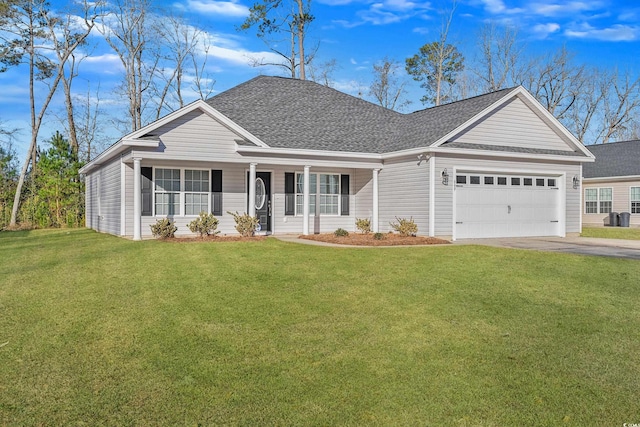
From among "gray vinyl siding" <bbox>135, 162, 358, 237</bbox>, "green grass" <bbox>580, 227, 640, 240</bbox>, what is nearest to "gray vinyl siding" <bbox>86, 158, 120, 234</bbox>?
"gray vinyl siding" <bbox>135, 162, 358, 237</bbox>

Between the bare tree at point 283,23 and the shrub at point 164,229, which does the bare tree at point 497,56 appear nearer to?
the bare tree at point 283,23

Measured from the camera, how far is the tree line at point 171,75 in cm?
2520

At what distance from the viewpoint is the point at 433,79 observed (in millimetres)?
38594

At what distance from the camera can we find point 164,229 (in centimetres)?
1456

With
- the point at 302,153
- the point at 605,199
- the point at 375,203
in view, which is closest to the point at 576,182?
the point at 375,203

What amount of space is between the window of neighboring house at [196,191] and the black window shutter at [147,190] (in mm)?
1052

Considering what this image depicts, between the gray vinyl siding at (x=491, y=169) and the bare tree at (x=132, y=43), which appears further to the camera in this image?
the bare tree at (x=132, y=43)

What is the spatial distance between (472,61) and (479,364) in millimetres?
37459

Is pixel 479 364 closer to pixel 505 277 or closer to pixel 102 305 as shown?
pixel 505 277

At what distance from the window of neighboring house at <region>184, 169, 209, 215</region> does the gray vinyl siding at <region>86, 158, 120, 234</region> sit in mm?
2259

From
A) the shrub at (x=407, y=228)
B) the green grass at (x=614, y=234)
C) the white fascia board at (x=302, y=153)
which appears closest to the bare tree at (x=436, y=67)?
the green grass at (x=614, y=234)

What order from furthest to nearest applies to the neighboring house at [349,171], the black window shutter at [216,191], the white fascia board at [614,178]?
the white fascia board at [614,178] → the black window shutter at [216,191] → the neighboring house at [349,171]

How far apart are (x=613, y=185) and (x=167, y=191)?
867 inches

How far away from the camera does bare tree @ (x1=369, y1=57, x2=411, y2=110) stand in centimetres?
4012
